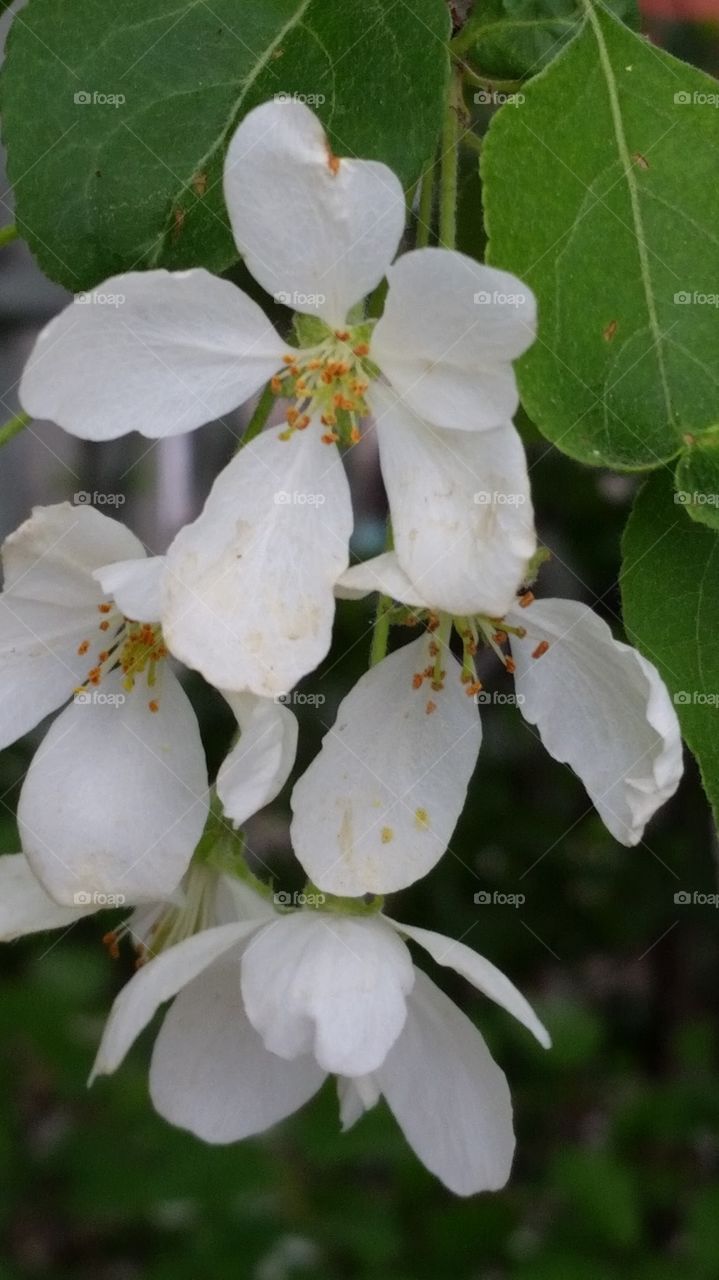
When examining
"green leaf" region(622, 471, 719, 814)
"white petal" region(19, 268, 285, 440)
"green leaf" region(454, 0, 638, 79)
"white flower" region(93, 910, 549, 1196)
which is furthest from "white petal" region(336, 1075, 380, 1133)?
"green leaf" region(454, 0, 638, 79)

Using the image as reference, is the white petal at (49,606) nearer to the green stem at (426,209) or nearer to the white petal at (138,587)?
the white petal at (138,587)

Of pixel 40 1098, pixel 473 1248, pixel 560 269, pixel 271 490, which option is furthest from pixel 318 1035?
pixel 40 1098

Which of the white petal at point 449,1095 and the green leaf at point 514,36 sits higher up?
the green leaf at point 514,36

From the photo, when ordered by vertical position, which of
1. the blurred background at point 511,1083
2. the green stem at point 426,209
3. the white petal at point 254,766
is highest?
the green stem at point 426,209

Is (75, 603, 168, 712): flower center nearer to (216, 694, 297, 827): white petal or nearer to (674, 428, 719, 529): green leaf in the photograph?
(216, 694, 297, 827): white petal

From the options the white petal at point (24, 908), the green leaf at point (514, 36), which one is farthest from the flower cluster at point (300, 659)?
the green leaf at point (514, 36)

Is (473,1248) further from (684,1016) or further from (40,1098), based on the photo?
(684,1016)
